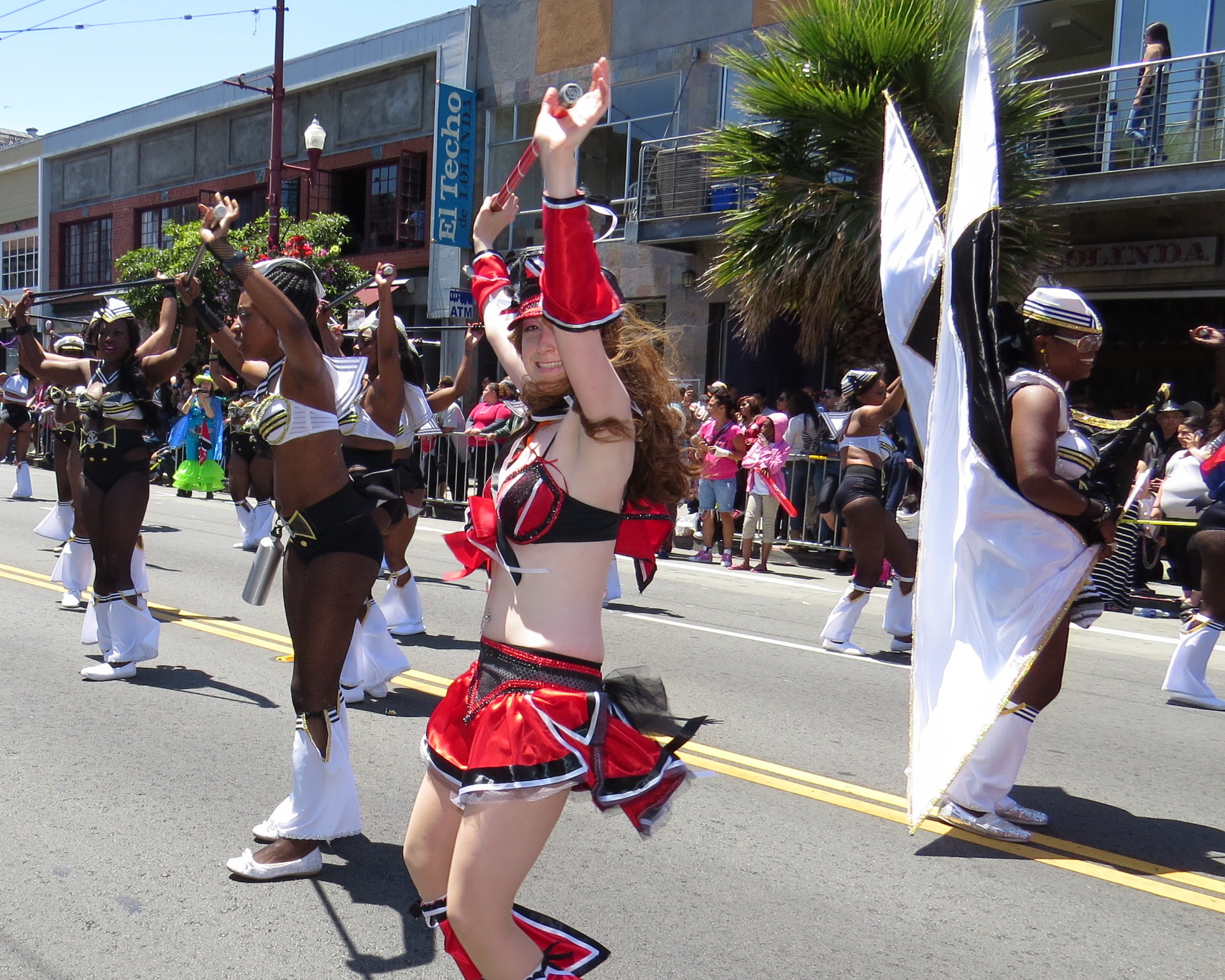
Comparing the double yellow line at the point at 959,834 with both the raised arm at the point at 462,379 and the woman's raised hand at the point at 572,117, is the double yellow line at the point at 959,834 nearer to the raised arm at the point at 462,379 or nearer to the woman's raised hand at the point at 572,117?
the raised arm at the point at 462,379

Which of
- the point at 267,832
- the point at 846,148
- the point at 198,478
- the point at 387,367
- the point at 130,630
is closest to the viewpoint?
the point at 267,832

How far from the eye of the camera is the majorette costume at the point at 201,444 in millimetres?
17391

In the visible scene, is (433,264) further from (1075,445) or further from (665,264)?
(1075,445)

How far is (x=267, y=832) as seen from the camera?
404 cm

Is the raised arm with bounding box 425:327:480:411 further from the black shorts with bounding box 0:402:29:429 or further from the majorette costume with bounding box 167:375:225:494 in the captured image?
the black shorts with bounding box 0:402:29:429

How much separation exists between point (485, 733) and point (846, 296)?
11.8 metres

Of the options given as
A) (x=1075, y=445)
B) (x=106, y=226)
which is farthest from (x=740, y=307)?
(x=106, y=226)

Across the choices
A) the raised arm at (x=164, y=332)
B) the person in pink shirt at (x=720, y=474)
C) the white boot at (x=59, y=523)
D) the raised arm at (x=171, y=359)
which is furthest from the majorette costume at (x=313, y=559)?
the person in pink shirt at (x=720, y=474)

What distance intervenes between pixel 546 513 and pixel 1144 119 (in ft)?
44.9

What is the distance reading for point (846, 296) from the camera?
1361 centimetres

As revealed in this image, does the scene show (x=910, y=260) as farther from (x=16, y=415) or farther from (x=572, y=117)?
(x=16, y=415)

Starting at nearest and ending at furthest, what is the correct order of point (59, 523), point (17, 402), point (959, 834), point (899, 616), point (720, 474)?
point (959, 834) → point (899, 616) → point (59, 523) → point (720, 474) → point (17, 402)

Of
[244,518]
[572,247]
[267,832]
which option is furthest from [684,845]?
[244,518]

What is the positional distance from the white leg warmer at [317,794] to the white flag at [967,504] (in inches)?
73.3
